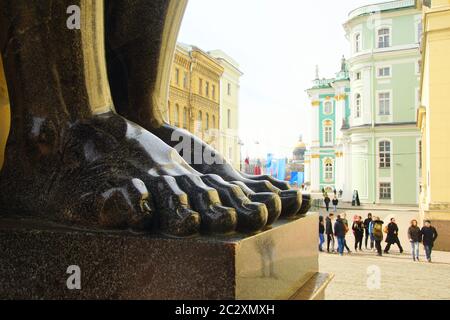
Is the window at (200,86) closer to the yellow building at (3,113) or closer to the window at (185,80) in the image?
the window at (185,80)

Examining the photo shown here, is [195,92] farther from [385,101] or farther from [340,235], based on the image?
[340,235]

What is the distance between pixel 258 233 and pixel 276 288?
0.74ft

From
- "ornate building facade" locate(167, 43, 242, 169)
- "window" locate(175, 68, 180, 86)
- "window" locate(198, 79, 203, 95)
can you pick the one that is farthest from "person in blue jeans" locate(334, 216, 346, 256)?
"window" locate(198, 79, 203, 95)

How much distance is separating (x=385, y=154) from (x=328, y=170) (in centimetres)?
1255

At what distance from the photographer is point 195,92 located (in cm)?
3011

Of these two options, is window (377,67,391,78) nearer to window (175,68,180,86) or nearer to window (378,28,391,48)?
window (378,28,391,48)

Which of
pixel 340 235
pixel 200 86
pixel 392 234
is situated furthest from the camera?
pixel 200 86

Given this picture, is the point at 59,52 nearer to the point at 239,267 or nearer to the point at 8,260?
the point at 8,260

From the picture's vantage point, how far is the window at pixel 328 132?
45344mm

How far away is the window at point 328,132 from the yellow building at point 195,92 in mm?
15863

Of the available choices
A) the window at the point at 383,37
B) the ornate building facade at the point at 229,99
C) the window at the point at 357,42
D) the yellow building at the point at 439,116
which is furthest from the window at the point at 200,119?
the yellow building at the point at 439,116

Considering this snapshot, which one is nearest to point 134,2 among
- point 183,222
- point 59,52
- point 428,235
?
point 59,52

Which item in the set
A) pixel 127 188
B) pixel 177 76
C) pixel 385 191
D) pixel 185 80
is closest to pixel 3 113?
pixel 127 188

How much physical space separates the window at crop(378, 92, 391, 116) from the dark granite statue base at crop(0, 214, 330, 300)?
34290mm
